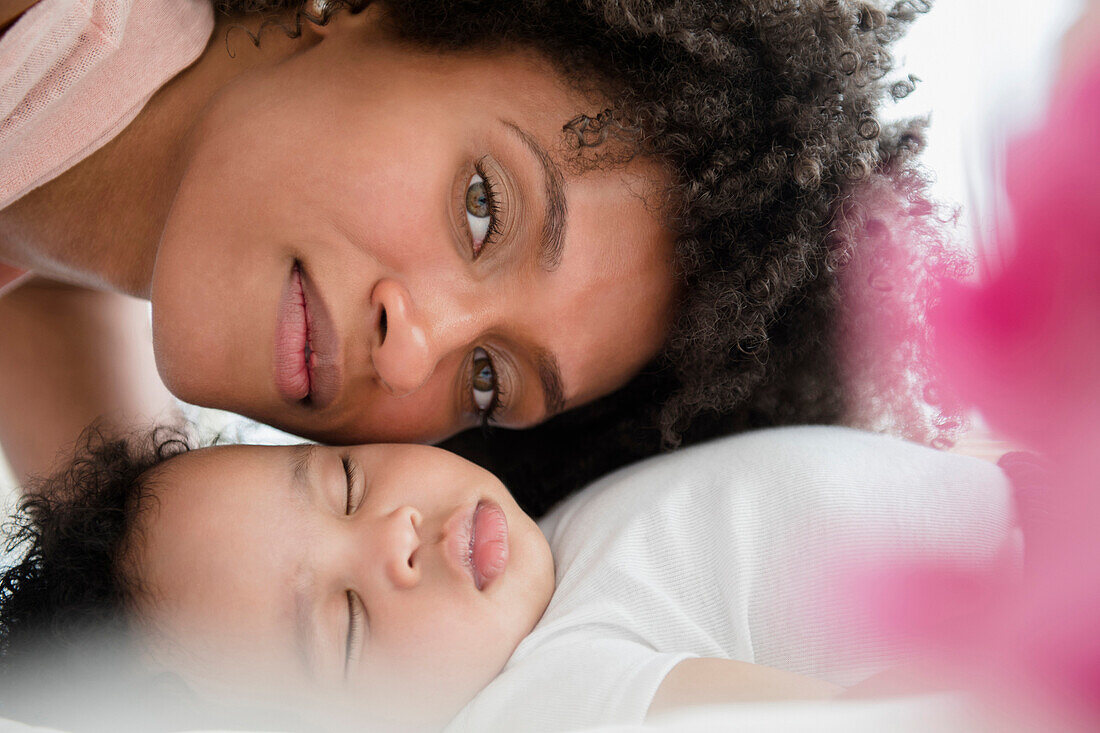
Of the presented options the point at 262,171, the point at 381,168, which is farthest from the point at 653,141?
the point at 262,171

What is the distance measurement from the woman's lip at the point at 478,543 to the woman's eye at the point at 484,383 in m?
0.23

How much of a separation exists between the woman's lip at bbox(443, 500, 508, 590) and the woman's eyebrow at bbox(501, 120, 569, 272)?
334mm

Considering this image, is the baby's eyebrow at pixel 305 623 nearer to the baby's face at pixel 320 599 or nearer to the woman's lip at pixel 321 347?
the baby's face at pixel 320 599

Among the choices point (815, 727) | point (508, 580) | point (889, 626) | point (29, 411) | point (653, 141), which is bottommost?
point (29, 411)

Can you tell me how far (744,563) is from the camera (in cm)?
88

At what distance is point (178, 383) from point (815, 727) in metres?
0.87

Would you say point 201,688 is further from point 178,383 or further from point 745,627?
point 745,627

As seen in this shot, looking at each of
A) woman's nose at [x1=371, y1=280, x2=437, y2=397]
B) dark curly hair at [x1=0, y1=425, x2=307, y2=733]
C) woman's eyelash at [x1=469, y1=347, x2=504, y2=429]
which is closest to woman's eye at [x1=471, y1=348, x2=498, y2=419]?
woman's eyelash at [x1=469, y1=347, x2=504, y2=429]

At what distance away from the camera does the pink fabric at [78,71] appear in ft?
3.04

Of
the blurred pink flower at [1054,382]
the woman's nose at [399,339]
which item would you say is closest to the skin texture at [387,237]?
the woman's nose at [399,339]

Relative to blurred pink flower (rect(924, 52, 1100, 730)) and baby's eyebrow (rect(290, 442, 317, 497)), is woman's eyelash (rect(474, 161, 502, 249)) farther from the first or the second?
blurred pink flower (rect(924, 52, 1100, 730))

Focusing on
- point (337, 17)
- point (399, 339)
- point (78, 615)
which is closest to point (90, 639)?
point (78, 615)

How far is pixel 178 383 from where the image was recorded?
100 centimetres

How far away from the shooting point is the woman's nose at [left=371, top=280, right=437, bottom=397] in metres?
0.90
